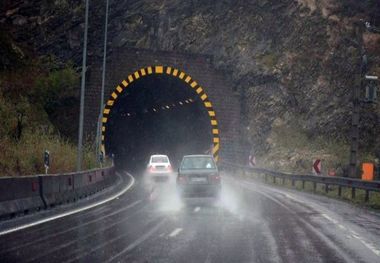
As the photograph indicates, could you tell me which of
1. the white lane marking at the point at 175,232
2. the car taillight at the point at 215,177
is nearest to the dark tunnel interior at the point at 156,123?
the car taillight at the point at 215,177

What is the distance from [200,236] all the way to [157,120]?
57445 millimetres

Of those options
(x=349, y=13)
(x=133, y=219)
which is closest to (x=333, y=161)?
(x=349, y=13)

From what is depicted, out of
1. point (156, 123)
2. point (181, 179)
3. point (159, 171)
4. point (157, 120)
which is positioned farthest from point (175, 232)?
point (156, 123)

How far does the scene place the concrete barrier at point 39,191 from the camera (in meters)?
15.1

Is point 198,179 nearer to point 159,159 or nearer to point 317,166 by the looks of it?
point 317,166

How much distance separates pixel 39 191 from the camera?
17.8 meters

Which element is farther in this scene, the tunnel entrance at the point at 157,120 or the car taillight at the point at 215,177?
the tunnel entrance at the point at 157,120

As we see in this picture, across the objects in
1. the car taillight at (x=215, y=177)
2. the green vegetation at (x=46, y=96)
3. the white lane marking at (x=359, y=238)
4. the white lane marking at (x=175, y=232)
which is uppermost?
the green vegetation at (x=46, y=96)

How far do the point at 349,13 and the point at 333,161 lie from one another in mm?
14280

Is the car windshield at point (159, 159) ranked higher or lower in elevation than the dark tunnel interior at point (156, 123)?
lower

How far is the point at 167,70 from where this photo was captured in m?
47.7

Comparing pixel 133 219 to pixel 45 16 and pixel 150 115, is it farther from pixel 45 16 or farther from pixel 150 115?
pixel 150 115

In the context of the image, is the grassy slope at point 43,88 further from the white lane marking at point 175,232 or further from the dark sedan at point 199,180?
the white lane marking at point 175,232

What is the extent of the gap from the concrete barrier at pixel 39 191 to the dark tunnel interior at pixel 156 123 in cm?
2665
